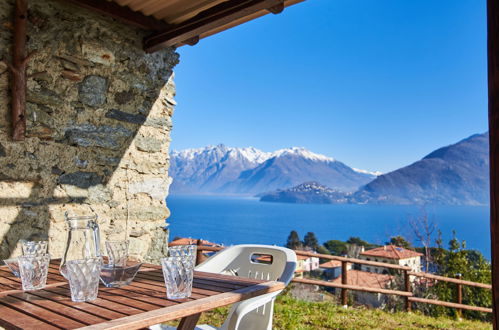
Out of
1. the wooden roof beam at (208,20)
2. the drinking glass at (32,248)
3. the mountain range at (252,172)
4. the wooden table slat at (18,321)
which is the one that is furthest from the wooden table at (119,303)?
the mountain range at (252,172)

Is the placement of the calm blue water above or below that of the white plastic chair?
below

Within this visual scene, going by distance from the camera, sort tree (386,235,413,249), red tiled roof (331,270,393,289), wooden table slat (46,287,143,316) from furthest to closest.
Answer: tree (386,235,413,249) → red tiled roof (331,270,393,289) → wooden table slat (46,287,143,316)

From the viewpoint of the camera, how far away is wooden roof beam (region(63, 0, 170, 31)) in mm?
2695

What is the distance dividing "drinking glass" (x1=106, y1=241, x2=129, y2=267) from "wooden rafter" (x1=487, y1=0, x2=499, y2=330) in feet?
3.92

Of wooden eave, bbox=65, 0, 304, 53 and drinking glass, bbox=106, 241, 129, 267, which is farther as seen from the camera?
wooden eave, bbox=65, 0, 304, 53

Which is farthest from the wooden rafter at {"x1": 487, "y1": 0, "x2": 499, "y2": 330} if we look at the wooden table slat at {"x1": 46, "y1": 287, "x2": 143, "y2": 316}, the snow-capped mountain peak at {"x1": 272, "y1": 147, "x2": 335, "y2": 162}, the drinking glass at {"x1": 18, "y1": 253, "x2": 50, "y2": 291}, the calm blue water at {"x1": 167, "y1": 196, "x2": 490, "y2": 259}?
the snow-capped mountain peak at {"x1": 272, "y1": 147, "x2": 335, "y2": 162}

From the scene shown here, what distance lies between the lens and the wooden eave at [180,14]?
94.6 inches

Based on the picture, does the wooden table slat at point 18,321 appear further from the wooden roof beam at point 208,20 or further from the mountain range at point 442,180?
the mountain range at point 442,180

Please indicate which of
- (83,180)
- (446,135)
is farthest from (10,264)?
(446,135)

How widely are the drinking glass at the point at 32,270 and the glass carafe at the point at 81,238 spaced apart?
0.21ft

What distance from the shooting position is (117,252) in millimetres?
1441

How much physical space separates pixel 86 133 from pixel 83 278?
180 cm

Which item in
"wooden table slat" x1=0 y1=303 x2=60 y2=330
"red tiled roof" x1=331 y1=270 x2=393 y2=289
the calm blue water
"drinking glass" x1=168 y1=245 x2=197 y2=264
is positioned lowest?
the calm blue water

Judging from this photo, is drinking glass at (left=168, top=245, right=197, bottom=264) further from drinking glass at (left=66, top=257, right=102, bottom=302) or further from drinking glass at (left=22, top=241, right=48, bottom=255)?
drinking glass at (left=22, top=241, right=48, bottom=255)
